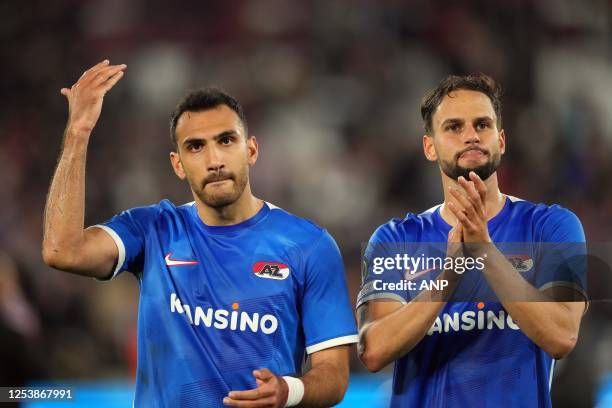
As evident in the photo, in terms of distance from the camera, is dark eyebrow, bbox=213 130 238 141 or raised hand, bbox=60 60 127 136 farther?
dark eyebrow, bbox=213 130 238 141

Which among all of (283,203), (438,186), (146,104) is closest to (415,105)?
(438,186)

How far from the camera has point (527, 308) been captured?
3.61 m

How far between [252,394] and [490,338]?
107cm

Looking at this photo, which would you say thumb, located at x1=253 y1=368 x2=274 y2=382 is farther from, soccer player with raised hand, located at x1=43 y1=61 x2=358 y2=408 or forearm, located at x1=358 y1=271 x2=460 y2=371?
forearm, located at x1=358 y1=271 x2=460 y2=371

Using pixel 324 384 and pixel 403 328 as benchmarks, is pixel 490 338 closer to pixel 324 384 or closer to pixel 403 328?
pixel 403 328

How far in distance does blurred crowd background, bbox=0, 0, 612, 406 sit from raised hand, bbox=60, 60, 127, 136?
4.90 meters

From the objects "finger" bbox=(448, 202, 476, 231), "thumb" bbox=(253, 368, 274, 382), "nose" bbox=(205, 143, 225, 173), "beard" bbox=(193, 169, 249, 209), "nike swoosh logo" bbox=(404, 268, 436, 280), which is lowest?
"thumb" bbox=(253, 368, 274, 382)

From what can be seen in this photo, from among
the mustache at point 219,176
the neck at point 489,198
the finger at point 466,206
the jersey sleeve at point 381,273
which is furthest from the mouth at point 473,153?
the mustache at point 219,176

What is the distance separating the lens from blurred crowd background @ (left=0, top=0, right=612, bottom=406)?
922 cm

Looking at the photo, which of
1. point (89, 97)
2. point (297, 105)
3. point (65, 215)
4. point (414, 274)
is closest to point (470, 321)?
point (414, 274)

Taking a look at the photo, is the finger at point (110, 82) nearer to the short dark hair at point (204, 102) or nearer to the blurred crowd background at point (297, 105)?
the short dark hair at point (204, 102)

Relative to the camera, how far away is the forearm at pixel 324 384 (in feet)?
12.1

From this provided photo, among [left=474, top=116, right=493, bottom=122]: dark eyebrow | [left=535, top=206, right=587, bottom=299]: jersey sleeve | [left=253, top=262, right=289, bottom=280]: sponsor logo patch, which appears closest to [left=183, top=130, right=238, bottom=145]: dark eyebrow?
[left=253, top=262, right=289, bottom=280]: sponsor logo patch

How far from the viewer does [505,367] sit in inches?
152
